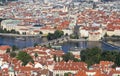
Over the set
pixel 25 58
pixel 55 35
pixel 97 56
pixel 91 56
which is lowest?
pixel 55 35

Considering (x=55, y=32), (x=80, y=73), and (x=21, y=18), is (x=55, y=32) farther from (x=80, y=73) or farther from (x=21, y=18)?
(x=80, y=73)

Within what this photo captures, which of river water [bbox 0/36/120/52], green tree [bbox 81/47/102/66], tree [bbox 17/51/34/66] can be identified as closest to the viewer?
tree [bbox 17/51/34/66]

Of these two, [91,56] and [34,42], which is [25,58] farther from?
[34,42]

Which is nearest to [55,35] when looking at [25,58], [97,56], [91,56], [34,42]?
[34,42]

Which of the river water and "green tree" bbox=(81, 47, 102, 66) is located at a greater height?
"green tree" bbox=(81, 47, 102, 66)

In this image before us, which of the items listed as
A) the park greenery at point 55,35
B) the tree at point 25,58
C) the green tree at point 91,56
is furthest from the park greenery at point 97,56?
the park greenery at point 55,35

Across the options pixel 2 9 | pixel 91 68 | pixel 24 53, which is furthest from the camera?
pixel 2 9

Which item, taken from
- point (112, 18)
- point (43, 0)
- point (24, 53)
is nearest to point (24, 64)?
point (24, 53)

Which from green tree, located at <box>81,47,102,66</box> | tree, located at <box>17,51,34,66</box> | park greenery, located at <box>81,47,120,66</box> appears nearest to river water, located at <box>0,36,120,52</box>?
green tree, located at <box>81,47,102,66</box>

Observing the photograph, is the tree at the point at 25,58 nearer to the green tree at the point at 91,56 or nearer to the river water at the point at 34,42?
the green tree at the point at 91,56

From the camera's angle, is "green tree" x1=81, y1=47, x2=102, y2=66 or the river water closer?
"green tree" x1=81, y1=47, x2=102, y2=66

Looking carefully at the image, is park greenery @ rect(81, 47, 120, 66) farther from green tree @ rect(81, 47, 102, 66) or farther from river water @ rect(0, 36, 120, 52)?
river water @ rect(0, 36, 120, 52)
